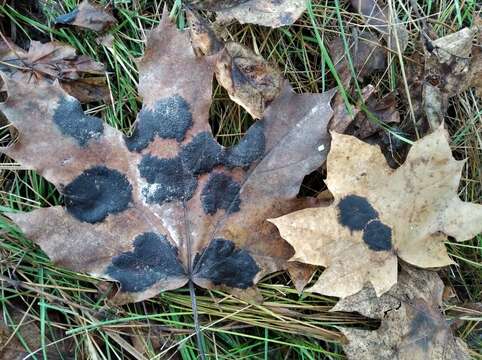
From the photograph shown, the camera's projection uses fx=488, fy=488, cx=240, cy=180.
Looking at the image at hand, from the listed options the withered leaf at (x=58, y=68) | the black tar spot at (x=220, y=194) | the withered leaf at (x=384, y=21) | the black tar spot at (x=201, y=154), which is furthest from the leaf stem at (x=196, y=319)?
the withered leaf at (x=384, y=21)

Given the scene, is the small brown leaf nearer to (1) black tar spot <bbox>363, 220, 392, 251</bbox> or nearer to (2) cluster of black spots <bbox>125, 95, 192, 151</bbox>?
(2) cluster of black spots <bbox>125, 95, 192, 151</bbox>

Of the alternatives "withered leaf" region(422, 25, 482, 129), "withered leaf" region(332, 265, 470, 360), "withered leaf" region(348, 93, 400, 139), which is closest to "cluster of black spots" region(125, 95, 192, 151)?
"withered leaf" region(348, 93, 400, 139)

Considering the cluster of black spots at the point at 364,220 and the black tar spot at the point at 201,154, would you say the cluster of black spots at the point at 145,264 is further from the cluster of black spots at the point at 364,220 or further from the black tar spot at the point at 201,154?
the cluster of black spots at the point at 364,220

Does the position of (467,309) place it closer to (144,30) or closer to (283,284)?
(283,284)

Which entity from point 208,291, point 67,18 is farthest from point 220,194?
point 67,18

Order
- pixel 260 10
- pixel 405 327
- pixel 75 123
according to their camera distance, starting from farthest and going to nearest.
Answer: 1. pixel 260 10
2. pixel 405 327
3. pixel 75 123

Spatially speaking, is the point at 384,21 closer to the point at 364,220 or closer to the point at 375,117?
the point at 375,117

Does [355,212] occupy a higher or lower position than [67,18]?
lower
